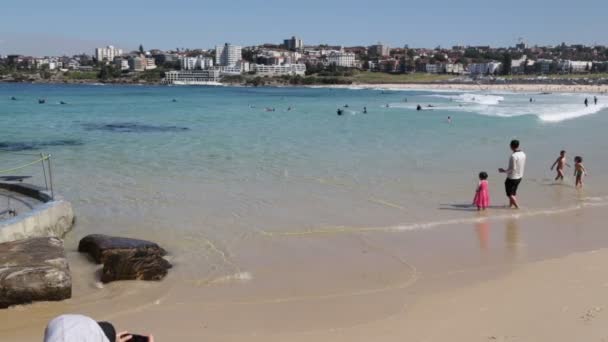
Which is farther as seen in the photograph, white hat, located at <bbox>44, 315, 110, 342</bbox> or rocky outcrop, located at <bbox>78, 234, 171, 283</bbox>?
rocky outcrop, located at <bbox>78, 234, 171, 283</bbox>

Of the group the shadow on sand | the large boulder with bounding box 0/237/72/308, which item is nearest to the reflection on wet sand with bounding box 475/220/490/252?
the shadow on sand

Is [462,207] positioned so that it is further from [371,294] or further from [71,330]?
[71,330]

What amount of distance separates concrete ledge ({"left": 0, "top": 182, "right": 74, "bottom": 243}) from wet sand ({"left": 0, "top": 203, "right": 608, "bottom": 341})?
25.6 inches

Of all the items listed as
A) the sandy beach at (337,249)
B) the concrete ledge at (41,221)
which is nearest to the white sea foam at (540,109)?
the sandy beach at (337,249)

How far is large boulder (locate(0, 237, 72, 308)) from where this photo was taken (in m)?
6.69

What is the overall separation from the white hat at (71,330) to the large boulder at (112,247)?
191 inches

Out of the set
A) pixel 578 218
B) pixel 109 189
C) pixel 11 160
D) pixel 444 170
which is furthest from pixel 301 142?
pixel 578 218

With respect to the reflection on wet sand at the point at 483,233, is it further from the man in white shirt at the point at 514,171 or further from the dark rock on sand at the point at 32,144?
the dark rock on sand at the point at 32,144

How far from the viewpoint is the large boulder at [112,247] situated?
25.9 ft

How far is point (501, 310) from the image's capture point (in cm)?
643

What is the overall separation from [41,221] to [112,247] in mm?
1775

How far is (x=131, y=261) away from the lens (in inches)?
305

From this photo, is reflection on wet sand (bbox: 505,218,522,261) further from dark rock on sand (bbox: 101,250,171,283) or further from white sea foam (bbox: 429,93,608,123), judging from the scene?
white sea foam (bbox: 429,93,608,123)

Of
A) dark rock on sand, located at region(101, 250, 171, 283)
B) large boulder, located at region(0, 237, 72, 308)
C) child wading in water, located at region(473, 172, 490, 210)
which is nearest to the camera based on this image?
large boulder, located at region(0, 237, 72, 308)
